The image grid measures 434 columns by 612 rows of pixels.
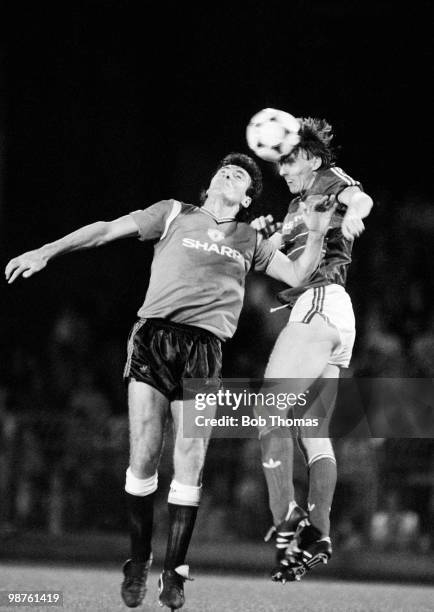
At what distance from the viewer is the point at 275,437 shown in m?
4.85

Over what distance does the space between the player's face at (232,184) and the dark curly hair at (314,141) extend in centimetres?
29

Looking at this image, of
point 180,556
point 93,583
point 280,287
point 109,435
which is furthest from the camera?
point 280,287

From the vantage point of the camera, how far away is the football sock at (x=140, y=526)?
16.0ft

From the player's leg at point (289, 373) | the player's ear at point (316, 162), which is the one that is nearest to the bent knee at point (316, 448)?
the player's leg at point (289, 373)

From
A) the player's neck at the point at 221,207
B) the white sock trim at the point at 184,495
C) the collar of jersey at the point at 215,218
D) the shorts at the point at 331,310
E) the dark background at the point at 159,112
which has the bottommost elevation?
the white sock trim at the point at 184,495

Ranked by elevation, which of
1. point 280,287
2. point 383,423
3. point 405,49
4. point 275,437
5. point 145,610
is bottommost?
point 145,610

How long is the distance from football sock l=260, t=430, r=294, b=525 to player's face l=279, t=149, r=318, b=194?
4.67ft

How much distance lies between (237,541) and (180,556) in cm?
365

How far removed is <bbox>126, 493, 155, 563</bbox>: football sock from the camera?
16.0 ft

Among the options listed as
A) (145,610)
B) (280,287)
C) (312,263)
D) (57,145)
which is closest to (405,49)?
(280,287)

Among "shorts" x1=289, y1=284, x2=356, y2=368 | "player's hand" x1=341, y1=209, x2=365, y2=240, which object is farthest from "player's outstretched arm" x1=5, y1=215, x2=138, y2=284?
"player's hand" x1=341, y1=209, x2=365, y2=240

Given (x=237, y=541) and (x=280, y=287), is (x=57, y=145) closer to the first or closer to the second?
(x=280, y=287)

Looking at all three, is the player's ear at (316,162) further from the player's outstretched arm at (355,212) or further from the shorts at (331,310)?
the shorts at (331,310)

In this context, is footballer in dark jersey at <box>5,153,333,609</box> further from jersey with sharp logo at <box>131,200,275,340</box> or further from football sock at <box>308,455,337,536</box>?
football sock at <box>308,455,337,536</box>
